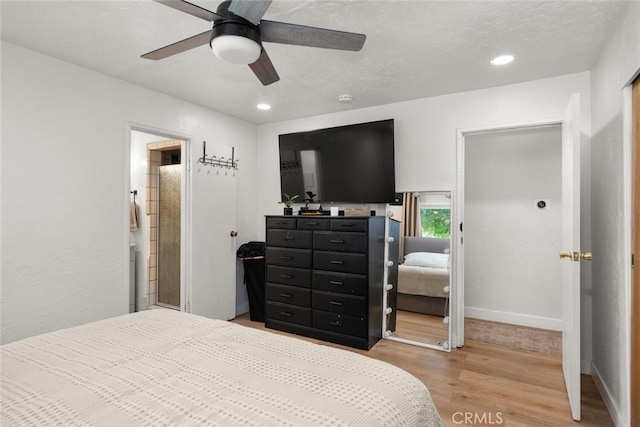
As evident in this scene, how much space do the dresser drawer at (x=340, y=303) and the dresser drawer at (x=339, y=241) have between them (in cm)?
45

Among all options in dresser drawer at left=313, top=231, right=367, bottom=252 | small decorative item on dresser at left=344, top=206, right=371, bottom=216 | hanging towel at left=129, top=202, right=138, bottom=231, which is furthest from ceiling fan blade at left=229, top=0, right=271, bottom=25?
hanging towel at left=129, top=202, right=138, bottom=231

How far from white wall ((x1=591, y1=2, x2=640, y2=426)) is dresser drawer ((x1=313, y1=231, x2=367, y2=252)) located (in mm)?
1751

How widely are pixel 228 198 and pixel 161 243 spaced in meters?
1.25

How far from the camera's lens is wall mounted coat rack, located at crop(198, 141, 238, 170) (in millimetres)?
3693

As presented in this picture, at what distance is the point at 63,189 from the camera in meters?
2.57

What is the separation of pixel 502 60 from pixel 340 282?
230 cm

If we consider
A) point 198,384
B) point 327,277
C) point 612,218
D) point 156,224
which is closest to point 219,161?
point 156,224

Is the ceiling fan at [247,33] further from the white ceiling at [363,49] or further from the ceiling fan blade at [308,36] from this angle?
the white ceiling at [363,49]

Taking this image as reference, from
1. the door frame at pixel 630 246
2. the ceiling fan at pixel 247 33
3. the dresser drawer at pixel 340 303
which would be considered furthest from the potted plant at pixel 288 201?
the door frame at pixel 630 246

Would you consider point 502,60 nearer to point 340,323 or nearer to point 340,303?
point 340,303

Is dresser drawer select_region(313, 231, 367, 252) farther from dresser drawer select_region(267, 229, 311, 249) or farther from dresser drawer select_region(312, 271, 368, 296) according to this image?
dresser drawer select_region(312, 271, 368, 296)

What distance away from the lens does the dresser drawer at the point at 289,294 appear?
3.40 m

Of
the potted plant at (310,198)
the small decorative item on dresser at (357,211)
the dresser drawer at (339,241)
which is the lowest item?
the dresser drawer at (339,241)

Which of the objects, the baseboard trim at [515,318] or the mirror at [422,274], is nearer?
the mirror at [422,274]
